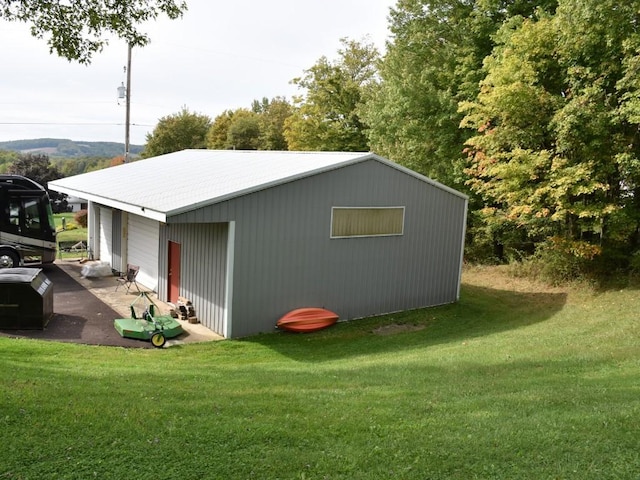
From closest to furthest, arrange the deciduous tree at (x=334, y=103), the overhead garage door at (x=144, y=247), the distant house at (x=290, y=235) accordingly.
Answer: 1. the distant house at (x=290, y=235)
2. the overhead garage door at (x=144, y=247)
3. the deciduous tree at (x=334, y=103)

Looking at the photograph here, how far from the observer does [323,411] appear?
6.59m

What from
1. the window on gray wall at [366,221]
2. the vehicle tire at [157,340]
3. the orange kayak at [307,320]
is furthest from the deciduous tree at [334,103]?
the vehicle tire at [157,340]

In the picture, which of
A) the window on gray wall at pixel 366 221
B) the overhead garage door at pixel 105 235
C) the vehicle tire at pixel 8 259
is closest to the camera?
the window on gray wall at pixel 366 221

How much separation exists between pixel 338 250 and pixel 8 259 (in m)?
11.2

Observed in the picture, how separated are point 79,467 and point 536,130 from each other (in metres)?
17.4

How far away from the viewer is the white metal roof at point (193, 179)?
12.4 metres

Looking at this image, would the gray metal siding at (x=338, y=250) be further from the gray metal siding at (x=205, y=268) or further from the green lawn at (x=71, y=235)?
the green lawn at (x=71, y=235)

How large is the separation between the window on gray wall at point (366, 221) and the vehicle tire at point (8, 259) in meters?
11.0

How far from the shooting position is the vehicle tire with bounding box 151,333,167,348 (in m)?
11.8

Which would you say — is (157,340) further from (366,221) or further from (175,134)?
(175,134)

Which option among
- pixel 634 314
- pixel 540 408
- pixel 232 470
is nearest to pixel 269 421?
pixel 232 470

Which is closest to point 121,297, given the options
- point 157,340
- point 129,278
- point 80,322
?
point 129,278

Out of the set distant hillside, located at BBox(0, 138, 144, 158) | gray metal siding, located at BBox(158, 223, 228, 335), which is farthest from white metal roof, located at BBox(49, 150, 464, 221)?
distant hillside, located at BBox(0, 138, 144, 158)

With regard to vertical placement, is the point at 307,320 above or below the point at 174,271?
below
